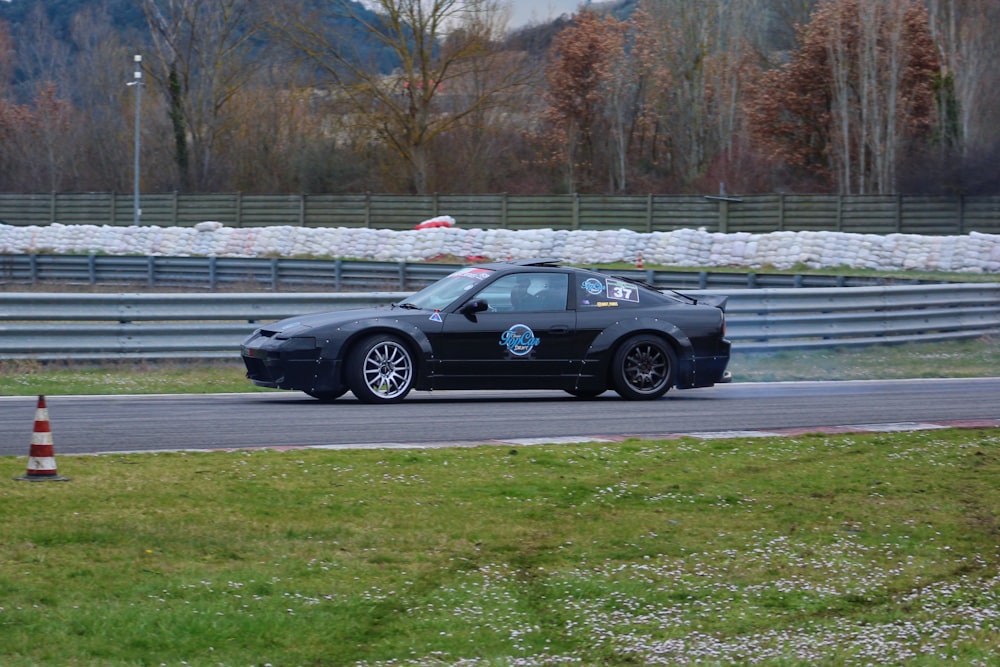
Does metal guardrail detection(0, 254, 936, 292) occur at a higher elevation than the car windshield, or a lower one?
higher

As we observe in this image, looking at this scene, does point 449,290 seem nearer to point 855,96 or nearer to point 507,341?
point 507,341

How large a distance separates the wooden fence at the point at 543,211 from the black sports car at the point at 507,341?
23.1 meters

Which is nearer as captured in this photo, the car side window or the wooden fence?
the car side window

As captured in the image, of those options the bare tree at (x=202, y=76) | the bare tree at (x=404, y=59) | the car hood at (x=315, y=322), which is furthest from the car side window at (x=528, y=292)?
the bare tree at (x=202, y=76)

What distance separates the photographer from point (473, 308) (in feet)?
37.6

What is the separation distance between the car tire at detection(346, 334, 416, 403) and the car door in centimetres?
30

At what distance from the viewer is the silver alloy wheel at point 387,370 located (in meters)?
11.1

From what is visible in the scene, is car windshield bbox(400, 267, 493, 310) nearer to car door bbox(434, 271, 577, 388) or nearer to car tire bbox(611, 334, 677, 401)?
car door bbox(434, 271, 577, 388)

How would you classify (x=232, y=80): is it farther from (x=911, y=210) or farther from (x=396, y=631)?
(x=396, y=631)

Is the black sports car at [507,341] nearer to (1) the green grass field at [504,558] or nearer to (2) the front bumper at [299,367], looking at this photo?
(2) the front bumper at [299,367]

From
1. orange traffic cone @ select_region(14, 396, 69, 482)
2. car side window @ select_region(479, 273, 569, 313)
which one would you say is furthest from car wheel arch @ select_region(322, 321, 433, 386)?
orange traffic cone @ select_region(14, 396, 69, 482)

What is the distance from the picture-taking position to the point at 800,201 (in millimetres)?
35688

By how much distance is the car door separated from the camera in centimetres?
1139

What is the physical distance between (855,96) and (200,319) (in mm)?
35398
